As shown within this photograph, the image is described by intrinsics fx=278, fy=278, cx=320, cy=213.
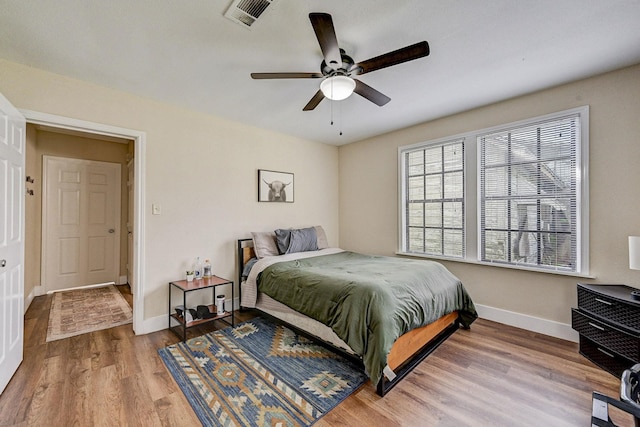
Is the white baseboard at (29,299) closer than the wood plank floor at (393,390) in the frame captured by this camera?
No

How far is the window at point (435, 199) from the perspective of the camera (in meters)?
3.57

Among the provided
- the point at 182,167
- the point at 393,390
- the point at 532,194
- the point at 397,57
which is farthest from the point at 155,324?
the point at 532,194

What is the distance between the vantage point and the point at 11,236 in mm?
2041

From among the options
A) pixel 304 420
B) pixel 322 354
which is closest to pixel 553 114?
pixel 322 354

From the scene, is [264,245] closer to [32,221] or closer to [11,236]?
[11,236]

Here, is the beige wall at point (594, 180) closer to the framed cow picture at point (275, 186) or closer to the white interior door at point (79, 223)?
the framed cow picture at point (275, 186)

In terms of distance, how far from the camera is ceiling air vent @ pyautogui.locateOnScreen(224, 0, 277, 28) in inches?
65.7

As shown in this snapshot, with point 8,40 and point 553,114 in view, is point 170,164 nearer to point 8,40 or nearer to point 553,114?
point 8,40

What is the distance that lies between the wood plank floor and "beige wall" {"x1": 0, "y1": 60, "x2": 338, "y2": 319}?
0.79 m

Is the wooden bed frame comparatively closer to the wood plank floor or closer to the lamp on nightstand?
the wood plank floor

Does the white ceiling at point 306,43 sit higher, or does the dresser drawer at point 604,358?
the white ceiling at point 306,43

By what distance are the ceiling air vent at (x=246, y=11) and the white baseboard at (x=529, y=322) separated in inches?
144

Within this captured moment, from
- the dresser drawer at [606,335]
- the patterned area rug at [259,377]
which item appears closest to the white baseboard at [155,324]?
the patterned area rug at [259,377]

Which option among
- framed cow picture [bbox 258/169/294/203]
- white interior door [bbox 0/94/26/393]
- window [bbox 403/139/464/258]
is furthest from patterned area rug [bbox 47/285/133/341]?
window [bbox 403/139/464/258]
